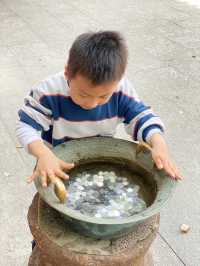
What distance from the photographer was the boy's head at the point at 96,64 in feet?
4.09

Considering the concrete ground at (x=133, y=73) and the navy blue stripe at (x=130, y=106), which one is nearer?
the navy blue stripe at (x=130, y=106)

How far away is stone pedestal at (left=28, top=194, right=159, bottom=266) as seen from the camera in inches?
50.7

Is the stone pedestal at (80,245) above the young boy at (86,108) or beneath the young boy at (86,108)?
beneath

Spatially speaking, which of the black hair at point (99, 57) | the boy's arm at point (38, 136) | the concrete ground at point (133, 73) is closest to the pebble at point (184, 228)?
the concrete ground at point (133, 73)

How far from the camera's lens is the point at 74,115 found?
1.47 m

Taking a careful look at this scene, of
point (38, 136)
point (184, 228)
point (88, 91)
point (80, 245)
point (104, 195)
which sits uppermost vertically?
point (88, 91)

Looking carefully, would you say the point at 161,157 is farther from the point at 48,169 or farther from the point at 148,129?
the point at 48,169

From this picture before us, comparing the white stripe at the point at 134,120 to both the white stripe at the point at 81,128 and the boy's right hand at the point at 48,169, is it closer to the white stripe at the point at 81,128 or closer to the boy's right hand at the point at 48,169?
the white stripe at the point at 81,128

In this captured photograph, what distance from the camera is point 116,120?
1.54 meters

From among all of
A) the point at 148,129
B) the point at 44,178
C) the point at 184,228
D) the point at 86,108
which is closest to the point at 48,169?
the point at 44,178

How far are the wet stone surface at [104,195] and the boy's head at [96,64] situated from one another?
259 mm

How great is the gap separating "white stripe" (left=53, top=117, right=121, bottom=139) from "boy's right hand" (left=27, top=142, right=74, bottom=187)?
9.4 inches

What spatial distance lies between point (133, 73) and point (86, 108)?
6.62ft

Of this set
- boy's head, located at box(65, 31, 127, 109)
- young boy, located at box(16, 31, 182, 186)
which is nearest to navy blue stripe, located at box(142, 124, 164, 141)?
young boy, located at box(16, 31, 182, 186)
